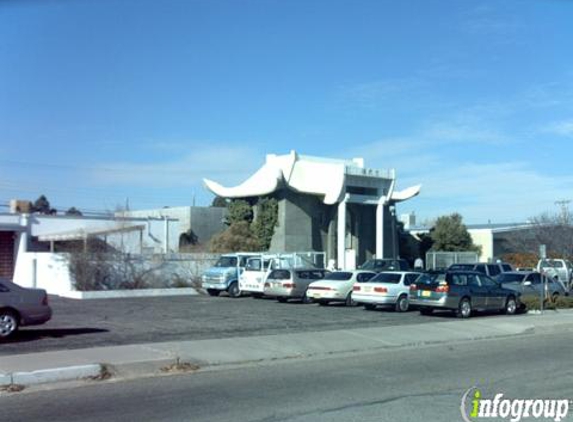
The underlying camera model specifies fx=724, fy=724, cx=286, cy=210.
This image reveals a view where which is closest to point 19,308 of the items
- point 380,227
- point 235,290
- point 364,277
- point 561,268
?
point 364,277

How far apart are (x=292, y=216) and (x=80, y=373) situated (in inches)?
1600

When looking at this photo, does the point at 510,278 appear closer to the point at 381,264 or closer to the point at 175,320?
the point at 381,264

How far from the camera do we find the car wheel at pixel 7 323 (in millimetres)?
16234

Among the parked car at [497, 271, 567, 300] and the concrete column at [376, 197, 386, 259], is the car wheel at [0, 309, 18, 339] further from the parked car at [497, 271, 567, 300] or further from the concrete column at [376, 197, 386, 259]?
the concrete column at [376, 197, 386, 259]

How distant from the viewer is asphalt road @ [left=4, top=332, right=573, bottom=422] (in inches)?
357

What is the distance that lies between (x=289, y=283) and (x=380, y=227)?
23.8 m

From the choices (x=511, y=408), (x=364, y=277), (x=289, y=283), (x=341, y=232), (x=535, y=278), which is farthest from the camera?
(x=341, y=232)

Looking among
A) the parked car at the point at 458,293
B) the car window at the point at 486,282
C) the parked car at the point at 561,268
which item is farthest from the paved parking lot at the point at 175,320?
the parked car at the point at 561,268

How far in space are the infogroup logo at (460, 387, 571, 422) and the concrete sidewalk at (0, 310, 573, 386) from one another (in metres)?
5.33

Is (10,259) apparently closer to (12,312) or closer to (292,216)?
(292,216)

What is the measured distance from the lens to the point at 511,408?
9.45 m

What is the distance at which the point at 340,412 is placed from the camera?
9203 mm

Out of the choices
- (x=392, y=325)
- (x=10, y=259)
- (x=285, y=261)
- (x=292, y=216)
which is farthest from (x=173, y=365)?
(x=292, y=216)

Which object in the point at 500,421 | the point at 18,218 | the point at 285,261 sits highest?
the point at 18,218
